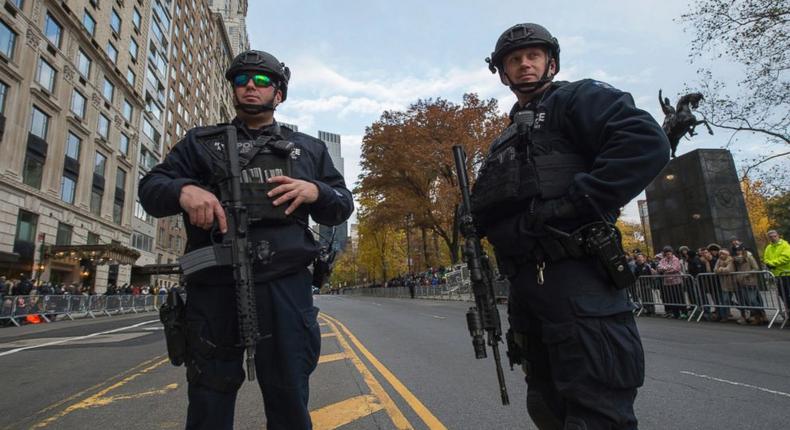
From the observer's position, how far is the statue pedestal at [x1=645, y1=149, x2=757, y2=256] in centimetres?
1488

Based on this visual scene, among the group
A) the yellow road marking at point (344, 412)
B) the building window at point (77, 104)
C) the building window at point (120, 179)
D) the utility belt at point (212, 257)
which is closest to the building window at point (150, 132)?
the building window at point (120, 179)

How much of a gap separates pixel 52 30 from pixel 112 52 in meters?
8.43

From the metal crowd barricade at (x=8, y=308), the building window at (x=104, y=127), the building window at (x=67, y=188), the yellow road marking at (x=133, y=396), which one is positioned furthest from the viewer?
the building window at (x=104, y=127)

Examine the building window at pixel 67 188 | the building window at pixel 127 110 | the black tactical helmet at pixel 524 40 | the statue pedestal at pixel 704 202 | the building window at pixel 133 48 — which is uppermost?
the building window at pixel 133 48

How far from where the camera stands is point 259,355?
2.08 metres

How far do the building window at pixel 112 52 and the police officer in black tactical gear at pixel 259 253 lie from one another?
39.1 metres

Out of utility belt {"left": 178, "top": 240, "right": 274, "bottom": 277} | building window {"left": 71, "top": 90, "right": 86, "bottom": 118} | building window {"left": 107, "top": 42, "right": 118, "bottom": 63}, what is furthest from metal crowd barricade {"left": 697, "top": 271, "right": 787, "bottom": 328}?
building window {"left": 107, "top": 42, "right": 118, "bottom": 63}

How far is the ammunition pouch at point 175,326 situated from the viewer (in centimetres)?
207

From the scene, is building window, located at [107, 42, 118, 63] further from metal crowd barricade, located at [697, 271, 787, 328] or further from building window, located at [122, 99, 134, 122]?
metal crowd barricade, located at [697, 271, 787, 328]

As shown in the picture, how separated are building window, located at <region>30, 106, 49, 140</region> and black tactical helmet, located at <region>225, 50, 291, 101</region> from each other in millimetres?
29624

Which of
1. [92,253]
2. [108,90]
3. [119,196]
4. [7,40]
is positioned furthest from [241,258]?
[119,196]

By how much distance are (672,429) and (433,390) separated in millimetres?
2050

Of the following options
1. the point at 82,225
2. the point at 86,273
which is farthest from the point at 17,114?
the point at 86,273

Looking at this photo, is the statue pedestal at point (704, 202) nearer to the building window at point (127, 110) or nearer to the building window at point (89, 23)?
the building window at point (89, 23)
